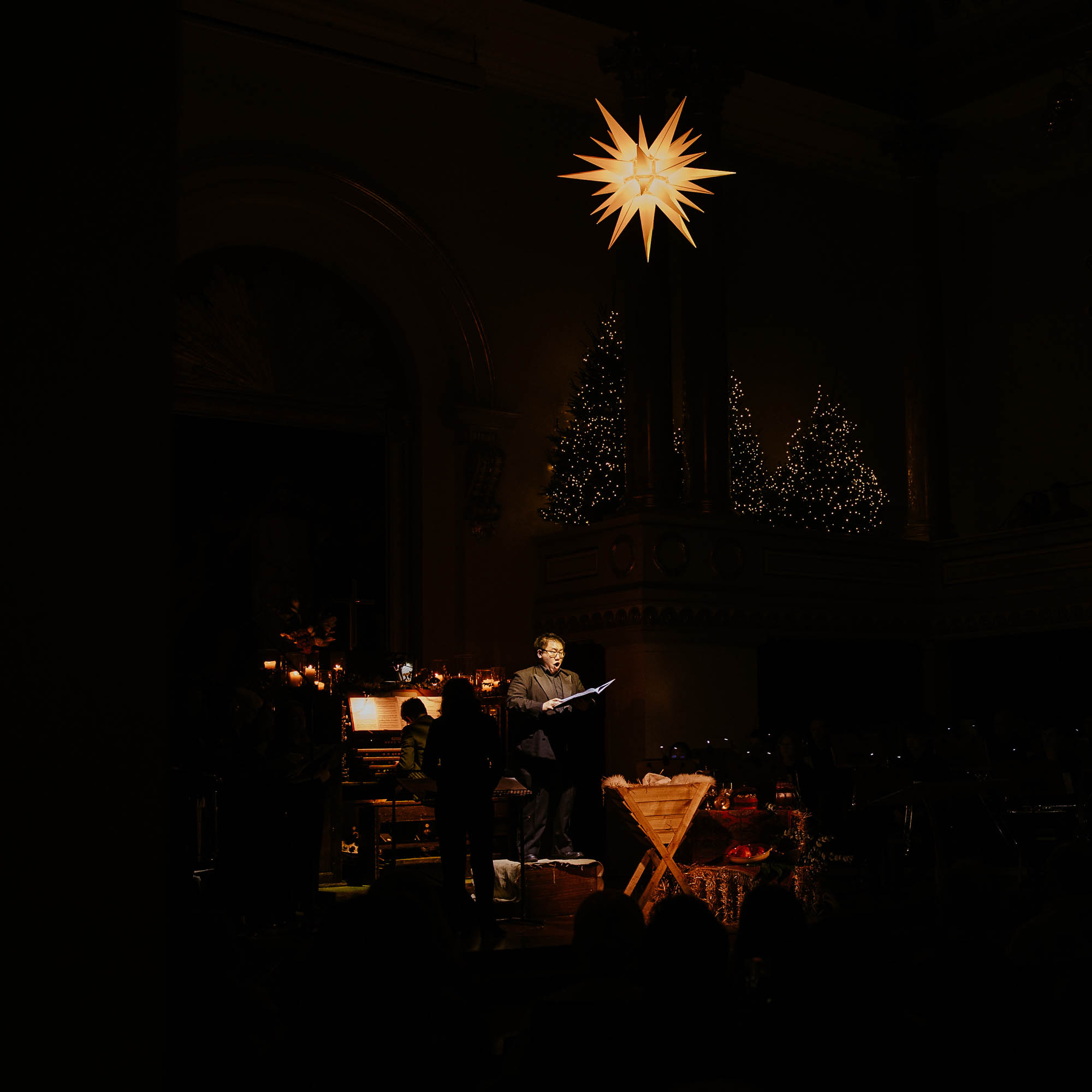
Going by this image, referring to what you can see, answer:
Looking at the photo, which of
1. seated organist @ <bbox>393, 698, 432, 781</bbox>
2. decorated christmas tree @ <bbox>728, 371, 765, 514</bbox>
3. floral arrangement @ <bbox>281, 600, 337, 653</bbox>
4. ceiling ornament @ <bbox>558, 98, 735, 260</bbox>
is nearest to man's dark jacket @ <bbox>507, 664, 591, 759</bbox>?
seated organist @ <bbox>393, 698, 432, 781</bbox>

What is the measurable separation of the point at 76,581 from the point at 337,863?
29.4ft

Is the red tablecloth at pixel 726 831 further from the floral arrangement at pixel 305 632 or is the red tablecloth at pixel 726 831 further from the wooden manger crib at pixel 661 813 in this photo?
the floral arrangement at pixel 305 632

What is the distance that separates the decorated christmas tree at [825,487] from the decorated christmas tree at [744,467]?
0.19 m

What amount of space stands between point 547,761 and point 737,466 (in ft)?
23.8

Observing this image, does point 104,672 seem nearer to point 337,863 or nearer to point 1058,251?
point 337,863

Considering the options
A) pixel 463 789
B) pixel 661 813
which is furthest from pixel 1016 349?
pixel 463 789

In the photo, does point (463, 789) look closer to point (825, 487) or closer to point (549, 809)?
point (549, 809)

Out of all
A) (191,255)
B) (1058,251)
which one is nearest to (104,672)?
(191,255)

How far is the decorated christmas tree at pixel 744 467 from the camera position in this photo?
1555cm

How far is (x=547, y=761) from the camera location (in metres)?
9.15

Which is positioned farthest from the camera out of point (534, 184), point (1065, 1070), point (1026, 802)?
point (534, 184)

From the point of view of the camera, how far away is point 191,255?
13.3 meters

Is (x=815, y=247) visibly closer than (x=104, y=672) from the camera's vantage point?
No

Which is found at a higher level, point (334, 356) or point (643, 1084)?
point (334, 356)
